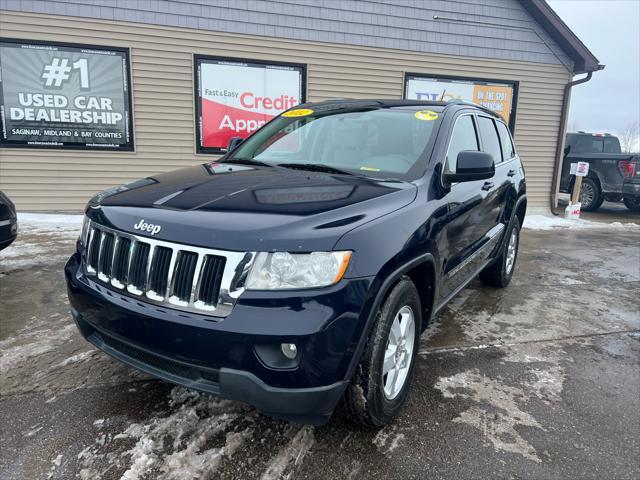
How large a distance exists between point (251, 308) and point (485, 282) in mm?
3967

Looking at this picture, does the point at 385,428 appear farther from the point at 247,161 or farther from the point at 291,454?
the point at 247,161

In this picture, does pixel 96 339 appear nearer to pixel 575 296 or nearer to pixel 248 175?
pixel 248 175

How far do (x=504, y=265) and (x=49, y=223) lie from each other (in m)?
6.95

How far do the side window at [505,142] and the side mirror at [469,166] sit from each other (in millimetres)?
2012

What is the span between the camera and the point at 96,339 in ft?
8.04

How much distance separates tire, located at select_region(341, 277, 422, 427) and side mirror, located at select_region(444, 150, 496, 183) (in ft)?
2.72

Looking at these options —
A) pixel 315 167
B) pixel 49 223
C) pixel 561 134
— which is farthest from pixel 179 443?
pixel 561 134

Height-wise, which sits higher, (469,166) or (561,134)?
(561,134)

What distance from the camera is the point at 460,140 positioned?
11.2ft

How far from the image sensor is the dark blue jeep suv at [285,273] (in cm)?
190

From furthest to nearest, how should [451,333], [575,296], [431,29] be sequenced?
[431,29]
[575,296]
[451,333]

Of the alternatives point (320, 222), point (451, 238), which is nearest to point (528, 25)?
point (451, 238)

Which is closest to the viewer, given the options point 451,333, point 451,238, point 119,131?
point 451,238

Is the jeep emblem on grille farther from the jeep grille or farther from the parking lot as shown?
the parking lot
